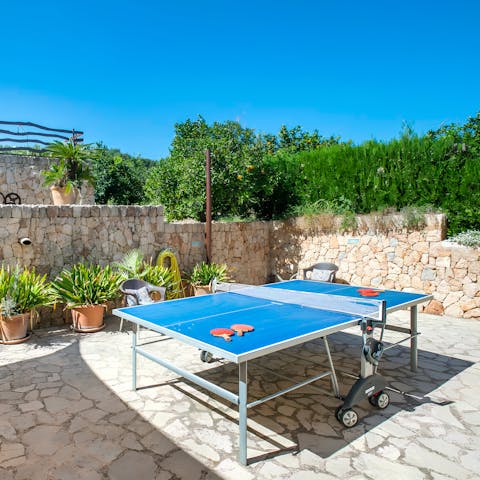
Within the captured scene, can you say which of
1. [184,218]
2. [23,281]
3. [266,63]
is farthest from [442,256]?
[266,63]

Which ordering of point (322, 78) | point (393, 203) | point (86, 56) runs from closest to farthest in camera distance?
1. point (393, 203)
2. point (86, 56)
3. point (322, 78)

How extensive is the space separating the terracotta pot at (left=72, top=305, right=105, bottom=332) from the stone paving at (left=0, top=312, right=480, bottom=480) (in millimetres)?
1099

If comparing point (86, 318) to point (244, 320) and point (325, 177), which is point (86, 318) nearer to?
point (244, 320)

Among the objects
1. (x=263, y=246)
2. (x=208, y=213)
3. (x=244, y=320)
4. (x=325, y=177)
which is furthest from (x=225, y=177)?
(x=244, y=320)

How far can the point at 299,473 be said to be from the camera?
2881mm

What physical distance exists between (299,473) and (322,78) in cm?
1456

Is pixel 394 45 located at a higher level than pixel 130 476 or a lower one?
higher

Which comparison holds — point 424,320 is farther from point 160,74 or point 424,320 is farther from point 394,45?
point 160,74

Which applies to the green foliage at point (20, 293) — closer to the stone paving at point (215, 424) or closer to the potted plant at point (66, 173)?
the stone paving at point (215, 424)

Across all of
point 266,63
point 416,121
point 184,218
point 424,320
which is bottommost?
point 424,320

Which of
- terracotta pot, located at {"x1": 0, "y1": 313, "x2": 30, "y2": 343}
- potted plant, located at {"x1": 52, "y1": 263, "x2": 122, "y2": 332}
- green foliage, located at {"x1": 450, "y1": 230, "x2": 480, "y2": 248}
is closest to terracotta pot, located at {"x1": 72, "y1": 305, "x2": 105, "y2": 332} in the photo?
potted plant, located at {"x1": 52, "y1": 263, "x2": 122, "y2": 332}

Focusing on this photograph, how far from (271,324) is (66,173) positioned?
623 centimetres

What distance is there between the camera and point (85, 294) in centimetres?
667

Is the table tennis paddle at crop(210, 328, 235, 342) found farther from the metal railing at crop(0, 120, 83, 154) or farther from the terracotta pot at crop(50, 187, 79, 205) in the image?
the metal railing at crop(0, 120, 83, 154)
